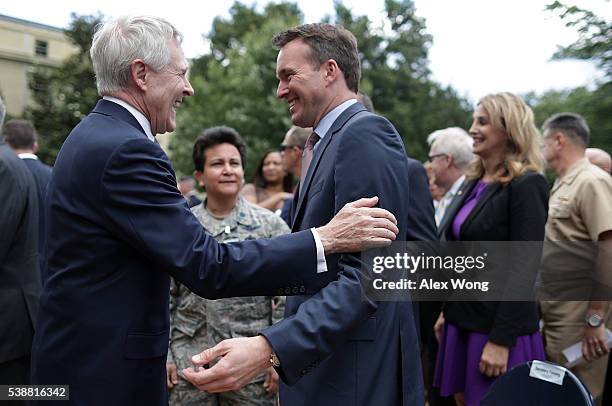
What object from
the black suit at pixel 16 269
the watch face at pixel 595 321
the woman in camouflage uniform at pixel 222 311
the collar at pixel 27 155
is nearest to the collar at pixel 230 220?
the woman in camouflage uniform at pixel 222 311

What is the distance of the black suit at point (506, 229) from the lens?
3539 mm

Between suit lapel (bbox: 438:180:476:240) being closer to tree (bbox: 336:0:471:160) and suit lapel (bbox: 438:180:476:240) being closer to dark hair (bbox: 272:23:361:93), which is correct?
dark hair (bbox: 272:23:361:93)

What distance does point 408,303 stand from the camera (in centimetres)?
239

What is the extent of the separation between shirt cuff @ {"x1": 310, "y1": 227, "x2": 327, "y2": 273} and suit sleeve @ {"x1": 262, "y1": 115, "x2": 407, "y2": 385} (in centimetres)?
6

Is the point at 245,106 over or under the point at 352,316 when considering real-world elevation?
over

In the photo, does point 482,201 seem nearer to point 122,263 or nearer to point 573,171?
point 573,171

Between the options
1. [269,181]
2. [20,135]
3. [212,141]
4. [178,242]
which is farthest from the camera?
[269,181]

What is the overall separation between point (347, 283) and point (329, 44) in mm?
982

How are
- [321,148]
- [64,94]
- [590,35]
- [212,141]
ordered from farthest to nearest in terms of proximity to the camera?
[64,94]
[212,141]
[590,35]
[321,148]

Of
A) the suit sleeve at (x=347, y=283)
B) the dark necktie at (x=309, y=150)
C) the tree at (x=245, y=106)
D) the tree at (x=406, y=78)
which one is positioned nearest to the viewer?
the suit sleeve at (x=347, y=283)

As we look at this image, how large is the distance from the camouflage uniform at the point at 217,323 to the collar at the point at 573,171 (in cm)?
227

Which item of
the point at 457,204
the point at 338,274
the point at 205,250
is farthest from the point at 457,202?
the point at 205,250

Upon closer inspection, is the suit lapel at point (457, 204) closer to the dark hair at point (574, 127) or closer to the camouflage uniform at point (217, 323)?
the dark hair at point (574, 127)

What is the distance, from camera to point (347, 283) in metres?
2.07
